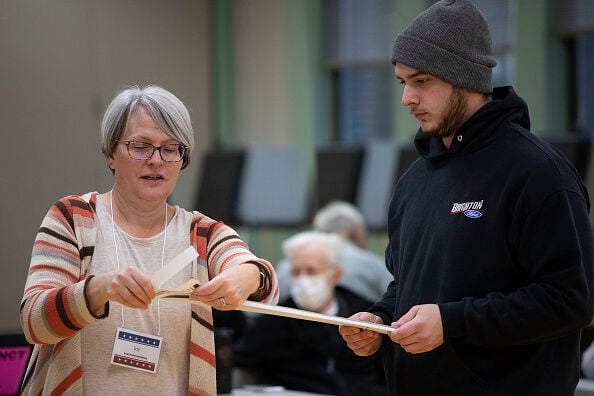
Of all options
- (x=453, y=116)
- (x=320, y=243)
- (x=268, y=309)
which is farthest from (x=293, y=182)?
(x=268, y=309)

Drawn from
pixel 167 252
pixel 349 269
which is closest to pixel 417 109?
pixel 167 252

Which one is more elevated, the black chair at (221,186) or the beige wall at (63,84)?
the beige wall at (63,84)

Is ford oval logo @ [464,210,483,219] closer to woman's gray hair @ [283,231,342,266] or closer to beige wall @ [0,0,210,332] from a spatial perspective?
woman's gray hair @ [283,231,342,266]

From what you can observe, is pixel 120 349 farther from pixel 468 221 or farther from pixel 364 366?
pixel 364 366

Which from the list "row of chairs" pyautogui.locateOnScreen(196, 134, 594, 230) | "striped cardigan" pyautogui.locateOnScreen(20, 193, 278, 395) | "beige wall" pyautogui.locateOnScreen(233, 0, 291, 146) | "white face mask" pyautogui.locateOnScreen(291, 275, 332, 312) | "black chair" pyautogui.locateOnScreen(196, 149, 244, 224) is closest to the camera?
"striped cardigan" pyautogui.locateOnScreen(20, 193, 278, 395)

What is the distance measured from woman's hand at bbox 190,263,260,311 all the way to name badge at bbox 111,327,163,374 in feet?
0.63

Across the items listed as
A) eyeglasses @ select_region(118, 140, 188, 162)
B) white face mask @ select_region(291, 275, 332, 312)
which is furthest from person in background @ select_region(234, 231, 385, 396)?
eyeglasses @ select_region(118, 140, 188, 162)

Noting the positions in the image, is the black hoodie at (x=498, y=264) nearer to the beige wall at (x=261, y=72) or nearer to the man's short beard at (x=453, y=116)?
the man's short beard at (x=453, y=116)

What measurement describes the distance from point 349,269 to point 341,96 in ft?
14.0

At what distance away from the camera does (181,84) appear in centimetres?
945

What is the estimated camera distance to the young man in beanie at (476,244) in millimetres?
1876

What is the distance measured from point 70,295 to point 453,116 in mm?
980

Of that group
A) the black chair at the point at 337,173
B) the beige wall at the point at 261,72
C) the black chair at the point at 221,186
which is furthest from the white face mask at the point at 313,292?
the beige wall at the point at 261,72

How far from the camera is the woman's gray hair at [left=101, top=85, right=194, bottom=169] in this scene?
1870mm
